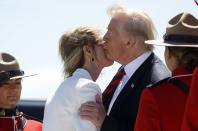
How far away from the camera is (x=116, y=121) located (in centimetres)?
360

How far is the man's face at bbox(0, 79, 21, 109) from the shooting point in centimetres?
490

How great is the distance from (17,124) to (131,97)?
1.83 m

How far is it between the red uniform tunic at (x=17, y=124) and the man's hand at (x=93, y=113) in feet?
5.10

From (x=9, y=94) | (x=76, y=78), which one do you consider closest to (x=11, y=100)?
(x=9, y=94)

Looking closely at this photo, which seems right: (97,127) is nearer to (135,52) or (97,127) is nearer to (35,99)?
(135,52)

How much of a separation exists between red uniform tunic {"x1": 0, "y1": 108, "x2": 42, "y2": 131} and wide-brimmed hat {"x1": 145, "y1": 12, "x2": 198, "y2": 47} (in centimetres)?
234

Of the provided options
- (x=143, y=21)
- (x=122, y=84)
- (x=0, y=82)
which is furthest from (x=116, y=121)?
(x=0, y=82)

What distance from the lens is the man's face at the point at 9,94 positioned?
16.1 feet

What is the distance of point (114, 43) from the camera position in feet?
13.8

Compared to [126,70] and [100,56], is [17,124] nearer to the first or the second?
[100,56]

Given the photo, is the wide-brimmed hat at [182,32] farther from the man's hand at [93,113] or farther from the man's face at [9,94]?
the man's face at [9,94]

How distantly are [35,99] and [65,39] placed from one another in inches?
199

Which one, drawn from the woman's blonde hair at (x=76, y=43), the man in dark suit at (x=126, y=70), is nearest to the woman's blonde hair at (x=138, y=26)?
the man in dark suit at (x=126, y=70)

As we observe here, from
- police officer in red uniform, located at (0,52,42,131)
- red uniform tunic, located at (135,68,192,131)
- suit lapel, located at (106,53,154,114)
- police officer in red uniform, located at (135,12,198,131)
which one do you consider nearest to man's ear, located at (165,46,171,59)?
police officer in red uniform, located at (135,12,198,131)
